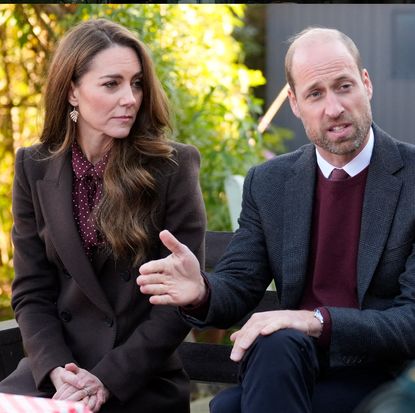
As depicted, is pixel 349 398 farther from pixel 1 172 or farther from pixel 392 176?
pixel 1 172

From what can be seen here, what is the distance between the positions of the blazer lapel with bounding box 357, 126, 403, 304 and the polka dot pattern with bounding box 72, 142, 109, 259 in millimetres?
835

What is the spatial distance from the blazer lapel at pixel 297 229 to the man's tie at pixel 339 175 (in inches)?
2.4

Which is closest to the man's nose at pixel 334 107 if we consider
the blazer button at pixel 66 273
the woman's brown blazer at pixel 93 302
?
the woman's brown blazer at pixel 93 302

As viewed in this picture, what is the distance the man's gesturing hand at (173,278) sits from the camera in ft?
9.42

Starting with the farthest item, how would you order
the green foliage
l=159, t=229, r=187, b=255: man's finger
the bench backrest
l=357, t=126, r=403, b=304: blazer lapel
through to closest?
1. the green foliage
2. the bench backrest
3. l=357, t=126, r=403, b=304: blazer lapel
4. l=159, t=229, r=187, b=255: man's finger

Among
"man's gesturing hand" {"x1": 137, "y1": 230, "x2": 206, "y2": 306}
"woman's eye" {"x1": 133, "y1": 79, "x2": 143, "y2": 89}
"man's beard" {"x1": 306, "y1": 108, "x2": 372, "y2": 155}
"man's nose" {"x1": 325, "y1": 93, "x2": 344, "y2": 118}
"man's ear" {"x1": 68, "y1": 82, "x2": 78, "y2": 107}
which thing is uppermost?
"woman's eye" {"x1": 133, "y1": 79, "x2": 143, "y2": 89}

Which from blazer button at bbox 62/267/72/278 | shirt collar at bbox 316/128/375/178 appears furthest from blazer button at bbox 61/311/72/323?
shirt collar at bbox 316/128/375/178

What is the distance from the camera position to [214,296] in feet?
9.88

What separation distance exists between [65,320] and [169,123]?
2.33 ft

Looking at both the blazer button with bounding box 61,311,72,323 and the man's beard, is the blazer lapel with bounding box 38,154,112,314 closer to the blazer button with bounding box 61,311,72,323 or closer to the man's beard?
the blazer button with bounding box 61,311,72,323

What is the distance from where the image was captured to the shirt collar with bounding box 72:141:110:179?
3.39m

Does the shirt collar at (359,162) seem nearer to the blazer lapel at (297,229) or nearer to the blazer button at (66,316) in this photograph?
the blazer lapel at (297,229)

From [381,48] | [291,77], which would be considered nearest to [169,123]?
[291,77]

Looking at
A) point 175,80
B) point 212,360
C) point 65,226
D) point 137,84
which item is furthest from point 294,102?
point 175,80
